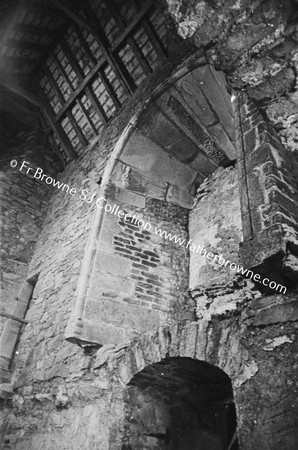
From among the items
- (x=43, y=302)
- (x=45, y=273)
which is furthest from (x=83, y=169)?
(x=43, y=302)

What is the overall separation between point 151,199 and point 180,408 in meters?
2.74

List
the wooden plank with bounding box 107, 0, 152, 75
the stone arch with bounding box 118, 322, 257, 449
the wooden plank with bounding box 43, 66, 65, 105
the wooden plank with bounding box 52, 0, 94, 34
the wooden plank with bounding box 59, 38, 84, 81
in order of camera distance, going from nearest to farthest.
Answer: the stone arch with bounding box 118, 322, 257, 449 < the wooden plank with bounding box 107, 0, 152, 75 < the wooden plank with bounding box 52, 0, 94, 34 < the wooden plank with bounding box 59, 38, 84, 81 < the wooden plank with bounding box 43, 66, 65, 105

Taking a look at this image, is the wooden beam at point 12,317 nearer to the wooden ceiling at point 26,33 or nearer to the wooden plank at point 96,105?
the wooden plank at point 96,105

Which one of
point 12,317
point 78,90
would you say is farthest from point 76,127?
point 12,317

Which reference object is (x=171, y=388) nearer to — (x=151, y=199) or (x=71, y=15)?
(x=151, y=199)

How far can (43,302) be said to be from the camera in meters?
4.74

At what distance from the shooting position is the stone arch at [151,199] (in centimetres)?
394

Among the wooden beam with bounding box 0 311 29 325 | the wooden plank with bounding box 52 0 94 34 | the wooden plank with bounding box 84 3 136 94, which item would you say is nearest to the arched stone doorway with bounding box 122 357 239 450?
the wooden beam with bounding box 0 311 29 325

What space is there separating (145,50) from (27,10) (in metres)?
2.28

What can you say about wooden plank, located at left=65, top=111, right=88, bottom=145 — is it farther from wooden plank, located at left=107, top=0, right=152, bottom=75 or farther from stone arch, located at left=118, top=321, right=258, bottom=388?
stone arch, located at left=118, top=321, right=258, bottom=388

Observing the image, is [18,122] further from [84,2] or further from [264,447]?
[264,447]

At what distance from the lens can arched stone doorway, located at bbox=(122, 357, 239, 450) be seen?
2.80 metres

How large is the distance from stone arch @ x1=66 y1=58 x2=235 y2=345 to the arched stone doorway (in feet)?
2.91

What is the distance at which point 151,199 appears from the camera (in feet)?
16.3
